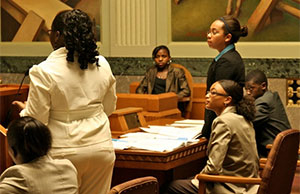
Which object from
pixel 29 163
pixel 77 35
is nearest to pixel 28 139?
pixel 29 163

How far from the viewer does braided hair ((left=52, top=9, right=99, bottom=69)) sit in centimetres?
420

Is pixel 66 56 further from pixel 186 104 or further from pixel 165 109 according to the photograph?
pixel 186 104

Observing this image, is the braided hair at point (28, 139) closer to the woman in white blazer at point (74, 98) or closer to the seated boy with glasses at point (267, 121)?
the woman in white blazer at point (74, 98)

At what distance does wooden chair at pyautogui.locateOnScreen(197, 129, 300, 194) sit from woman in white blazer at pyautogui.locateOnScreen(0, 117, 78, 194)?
1.68 meters

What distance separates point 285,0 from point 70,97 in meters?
5.56

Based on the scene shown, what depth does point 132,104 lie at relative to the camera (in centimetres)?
684

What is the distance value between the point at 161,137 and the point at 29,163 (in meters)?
2.54

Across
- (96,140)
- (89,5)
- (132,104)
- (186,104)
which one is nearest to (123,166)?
(96,140)

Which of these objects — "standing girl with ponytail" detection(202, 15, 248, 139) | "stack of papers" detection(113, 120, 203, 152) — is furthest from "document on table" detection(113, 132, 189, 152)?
"standing girl with ponytail" detection(202, 15, 248, 139)

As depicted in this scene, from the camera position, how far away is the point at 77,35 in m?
4.21

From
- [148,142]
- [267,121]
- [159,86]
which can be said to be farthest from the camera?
[159,86]

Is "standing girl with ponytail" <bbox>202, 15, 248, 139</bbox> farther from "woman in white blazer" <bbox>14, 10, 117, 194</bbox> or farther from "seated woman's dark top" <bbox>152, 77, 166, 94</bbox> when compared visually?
"seated woman's dark top" <bbox>152, 77, 166, 94</bbox>

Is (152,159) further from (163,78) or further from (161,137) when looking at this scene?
(163,78)

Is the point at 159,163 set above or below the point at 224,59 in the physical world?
below
